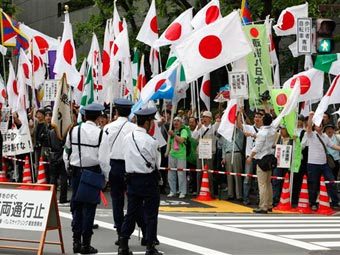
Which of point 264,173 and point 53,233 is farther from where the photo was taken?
point 264,173

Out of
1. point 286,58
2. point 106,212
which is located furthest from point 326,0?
point 106,212

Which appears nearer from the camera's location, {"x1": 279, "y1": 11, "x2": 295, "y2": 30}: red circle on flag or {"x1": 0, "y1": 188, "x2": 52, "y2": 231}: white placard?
{"x1": 0, "y1": 188, "x2": 52, "y2": 231}: white placard

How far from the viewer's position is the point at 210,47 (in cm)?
1592

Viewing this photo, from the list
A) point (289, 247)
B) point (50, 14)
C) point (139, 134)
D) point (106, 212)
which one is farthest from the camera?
point (50, 14)

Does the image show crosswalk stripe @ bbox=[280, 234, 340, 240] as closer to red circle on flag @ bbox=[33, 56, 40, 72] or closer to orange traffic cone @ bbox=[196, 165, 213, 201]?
orange traffic cone @ bbox=[196, 165, 213, 201]

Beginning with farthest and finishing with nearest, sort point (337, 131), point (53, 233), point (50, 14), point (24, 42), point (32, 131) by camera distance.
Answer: point (50, 14), point (24, 42), point (32, 131), point (337, 131), point (53, 233)

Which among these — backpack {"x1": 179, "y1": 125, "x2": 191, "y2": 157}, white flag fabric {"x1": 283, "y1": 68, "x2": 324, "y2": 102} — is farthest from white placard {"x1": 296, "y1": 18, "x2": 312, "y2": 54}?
backpack {"x1": 179, "y1": 125, "x2": 191, "y2": 157}

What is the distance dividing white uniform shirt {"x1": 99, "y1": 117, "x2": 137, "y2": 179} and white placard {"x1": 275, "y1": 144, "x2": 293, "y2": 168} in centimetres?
619

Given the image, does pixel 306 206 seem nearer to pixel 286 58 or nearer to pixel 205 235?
pixel 205 235

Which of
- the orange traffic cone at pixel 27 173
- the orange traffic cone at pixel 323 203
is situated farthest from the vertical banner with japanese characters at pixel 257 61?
the orange traffic cone at pixel 27 173

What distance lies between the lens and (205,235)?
1246 centimetres

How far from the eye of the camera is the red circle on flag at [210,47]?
52.0 ft

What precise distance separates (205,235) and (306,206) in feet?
15.5

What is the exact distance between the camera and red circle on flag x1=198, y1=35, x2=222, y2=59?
1586 cm
